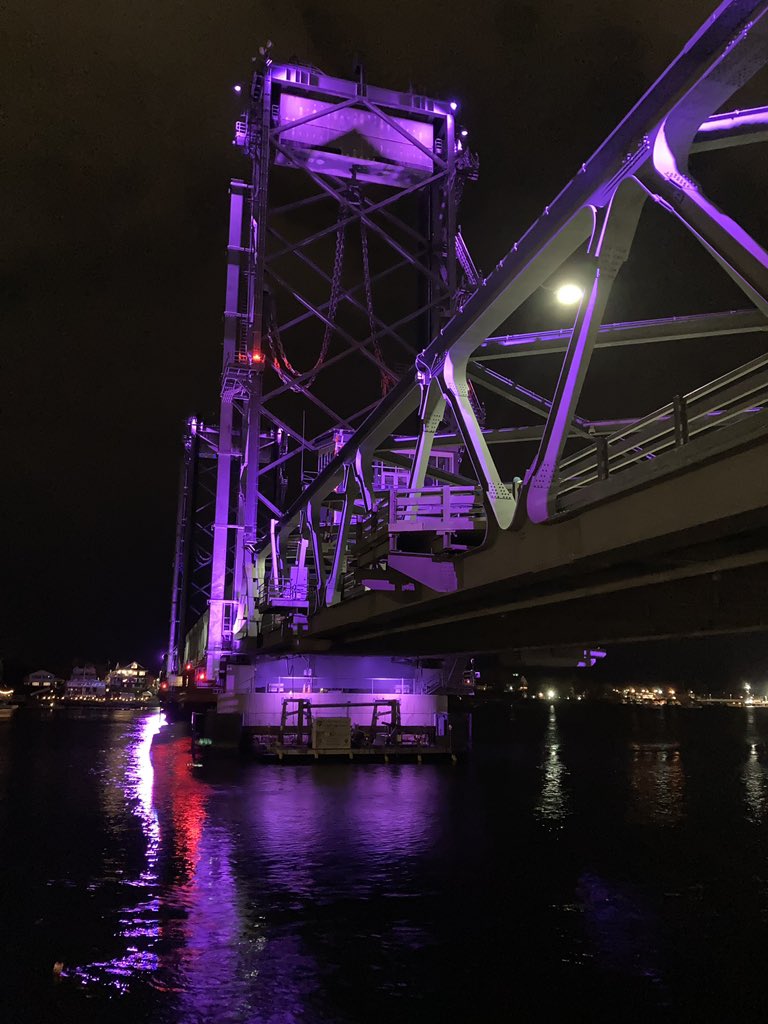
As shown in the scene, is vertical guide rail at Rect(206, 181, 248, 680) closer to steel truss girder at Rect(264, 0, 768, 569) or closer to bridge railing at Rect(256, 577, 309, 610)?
bridge railing at Rect(256, 577, 309, 610)

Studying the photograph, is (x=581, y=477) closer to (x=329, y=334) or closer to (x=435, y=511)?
(x=435, y=511)

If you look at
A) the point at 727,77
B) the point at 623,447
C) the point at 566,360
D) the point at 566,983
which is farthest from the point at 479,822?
the point at 727,77

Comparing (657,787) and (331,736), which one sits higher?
(331,736)

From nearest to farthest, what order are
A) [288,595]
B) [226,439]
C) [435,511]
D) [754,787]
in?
[435,511]
[288,595]
[754,787]
[226,439]

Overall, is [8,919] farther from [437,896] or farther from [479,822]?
[479,822]

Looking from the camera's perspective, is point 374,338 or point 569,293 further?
point 374,338

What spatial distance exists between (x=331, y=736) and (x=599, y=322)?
33897mm

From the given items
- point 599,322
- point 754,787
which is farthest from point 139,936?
point 754,787

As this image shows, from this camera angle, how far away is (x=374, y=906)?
48.9ft

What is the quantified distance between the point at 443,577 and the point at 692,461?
7920 millimetres

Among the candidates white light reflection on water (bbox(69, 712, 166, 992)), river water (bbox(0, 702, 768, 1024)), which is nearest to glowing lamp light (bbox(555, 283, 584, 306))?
river water (bbox(0, 702, 768, 1024))

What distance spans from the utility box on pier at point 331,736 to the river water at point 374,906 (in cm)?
815

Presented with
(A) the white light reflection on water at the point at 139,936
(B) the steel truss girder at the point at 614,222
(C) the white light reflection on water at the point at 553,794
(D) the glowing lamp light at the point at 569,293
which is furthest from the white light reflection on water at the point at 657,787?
(D) the glowing lamp light at the point at 569,293

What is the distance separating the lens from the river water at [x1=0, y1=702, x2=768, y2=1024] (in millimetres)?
10469
